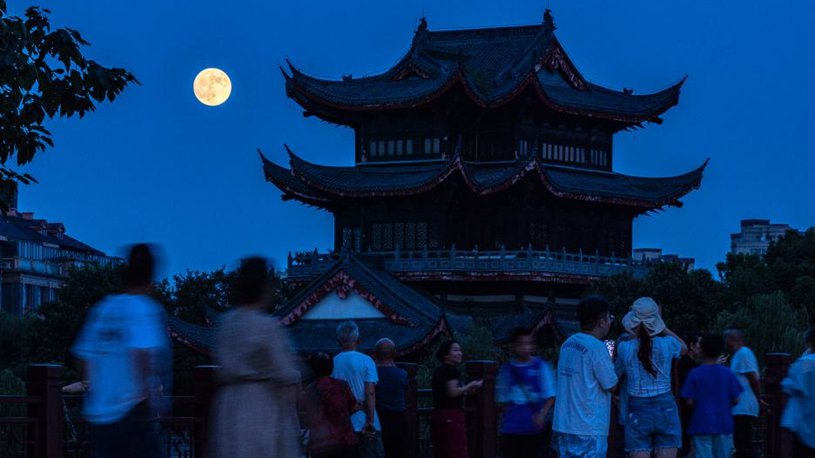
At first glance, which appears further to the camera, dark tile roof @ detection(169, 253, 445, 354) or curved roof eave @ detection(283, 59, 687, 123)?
curved roof eave @ detection(283, 59, 687, 123)

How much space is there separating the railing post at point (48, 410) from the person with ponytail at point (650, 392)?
4.88 m

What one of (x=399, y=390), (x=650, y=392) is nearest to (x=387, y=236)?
(x=399, y=390)

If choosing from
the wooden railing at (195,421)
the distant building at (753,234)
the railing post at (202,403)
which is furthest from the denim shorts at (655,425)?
the distant building at (753,234)

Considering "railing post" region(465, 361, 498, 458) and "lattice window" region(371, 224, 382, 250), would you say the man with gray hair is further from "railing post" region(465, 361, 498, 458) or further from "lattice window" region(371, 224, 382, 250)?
"lattice window" region(371, 224, 382, 250)

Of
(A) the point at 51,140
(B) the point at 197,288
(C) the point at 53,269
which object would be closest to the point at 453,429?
(A) the point at 51,140

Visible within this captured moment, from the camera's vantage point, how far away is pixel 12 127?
15.7 m

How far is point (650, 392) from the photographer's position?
14406 mm

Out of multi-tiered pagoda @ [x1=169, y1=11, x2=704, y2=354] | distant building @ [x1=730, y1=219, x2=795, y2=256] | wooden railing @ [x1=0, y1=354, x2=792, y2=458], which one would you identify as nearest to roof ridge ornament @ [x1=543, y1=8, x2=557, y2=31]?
multi-tiered pagoda @ [x1=169, y1=11, x2=704, y2=354]

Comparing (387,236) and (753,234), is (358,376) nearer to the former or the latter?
(387,236)

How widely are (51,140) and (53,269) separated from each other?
105 meters

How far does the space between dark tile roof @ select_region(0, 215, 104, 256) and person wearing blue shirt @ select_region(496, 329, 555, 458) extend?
102493 mm

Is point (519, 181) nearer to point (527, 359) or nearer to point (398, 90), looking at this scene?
point (398, 90)

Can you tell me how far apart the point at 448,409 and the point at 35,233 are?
356 feet

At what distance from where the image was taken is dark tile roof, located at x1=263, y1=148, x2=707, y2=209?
51.2m
